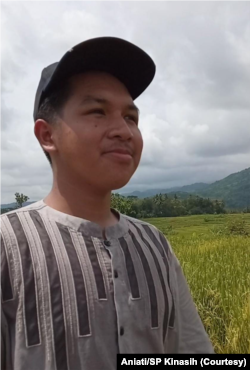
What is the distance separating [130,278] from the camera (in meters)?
0.94

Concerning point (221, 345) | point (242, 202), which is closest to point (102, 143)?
point (221, 345)

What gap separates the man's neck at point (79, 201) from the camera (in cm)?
99

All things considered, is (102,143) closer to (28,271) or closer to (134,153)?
(134,153)

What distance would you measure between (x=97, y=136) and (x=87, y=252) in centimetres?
28

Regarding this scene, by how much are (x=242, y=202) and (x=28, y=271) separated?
17837cm

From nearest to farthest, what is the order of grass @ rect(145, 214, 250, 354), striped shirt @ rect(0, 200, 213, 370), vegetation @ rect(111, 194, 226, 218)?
striped shirt @ rect(0, 200, 213, 370) < grass @ rect(145, 214, 250, 354) < vegetation @ rect(111, 194, 226, 218)

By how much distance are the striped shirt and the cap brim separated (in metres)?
0.35

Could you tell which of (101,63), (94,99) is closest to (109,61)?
(101,63)

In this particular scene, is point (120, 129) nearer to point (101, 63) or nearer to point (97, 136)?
point (97, 136)

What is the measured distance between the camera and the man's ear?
993 millimetres

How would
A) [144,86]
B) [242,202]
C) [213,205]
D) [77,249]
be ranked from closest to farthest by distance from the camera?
[77,249] → [144,86] → [213,205] → [242,202]

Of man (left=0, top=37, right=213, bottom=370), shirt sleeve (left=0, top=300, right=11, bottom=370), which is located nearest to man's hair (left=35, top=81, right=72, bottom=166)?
man (left=0, top=37, right=213, bottom=370)

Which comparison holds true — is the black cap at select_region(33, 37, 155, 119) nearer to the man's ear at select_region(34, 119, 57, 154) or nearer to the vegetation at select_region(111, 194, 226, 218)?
the man's ear at select_region(34, 119, 57, 154)

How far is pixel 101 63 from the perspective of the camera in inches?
40.1
